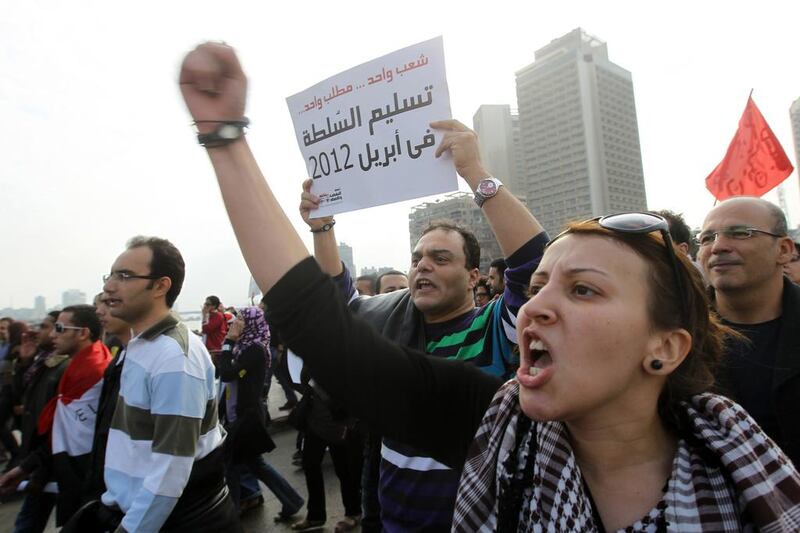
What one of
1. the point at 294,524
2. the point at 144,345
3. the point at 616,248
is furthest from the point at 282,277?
the point at 294,524

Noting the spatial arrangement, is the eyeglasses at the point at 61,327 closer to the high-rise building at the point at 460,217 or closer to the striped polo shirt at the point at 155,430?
the striped polo shirt at the point at 155,430

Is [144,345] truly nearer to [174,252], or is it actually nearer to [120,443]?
[120,443]

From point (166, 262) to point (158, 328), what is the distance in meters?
0.46

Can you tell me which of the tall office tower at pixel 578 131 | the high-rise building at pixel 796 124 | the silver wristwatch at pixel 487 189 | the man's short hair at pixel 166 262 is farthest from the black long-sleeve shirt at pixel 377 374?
→ the tall office tower at pixel 578 131

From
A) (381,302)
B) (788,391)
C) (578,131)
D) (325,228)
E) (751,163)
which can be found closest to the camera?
(788,391)

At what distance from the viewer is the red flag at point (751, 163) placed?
4934mm

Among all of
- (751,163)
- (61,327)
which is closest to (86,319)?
(61,327)

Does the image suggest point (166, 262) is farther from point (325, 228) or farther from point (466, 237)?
point (466, 237)

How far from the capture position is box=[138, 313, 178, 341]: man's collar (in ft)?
8.12

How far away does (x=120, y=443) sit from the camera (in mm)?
2254

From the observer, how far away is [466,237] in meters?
2.70

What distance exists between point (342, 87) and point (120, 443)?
1.96 metres

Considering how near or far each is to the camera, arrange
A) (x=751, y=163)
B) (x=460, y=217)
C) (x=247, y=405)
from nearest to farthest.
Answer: (x=247, y=405)
(x=751, y=163)
(x=460, y=217)

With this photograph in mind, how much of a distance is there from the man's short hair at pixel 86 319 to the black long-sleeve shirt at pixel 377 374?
349cm
